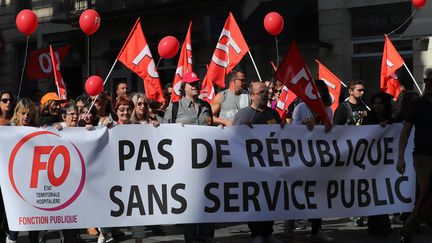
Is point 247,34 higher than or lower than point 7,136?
higher

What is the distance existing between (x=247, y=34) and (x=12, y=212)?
Answer: 38.2 ft

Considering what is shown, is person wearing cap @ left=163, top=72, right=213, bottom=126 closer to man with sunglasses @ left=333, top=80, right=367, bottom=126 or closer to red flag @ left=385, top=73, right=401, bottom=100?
Result: man with sunglasses @ left=333, top=80, right=367, bottom=126

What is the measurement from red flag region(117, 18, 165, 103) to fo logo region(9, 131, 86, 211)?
3.49 meters

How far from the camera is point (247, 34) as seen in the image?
60.3ft

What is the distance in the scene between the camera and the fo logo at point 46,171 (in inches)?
293

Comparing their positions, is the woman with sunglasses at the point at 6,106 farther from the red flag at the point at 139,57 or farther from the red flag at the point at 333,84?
the red flag at the point at 333,84

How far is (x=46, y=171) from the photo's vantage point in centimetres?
748

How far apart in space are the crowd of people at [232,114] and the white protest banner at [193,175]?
0.64ft

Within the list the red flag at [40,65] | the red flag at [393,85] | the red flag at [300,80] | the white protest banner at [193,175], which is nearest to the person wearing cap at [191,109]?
the white protest banner at [193,175]

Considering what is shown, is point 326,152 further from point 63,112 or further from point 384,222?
point 63,112

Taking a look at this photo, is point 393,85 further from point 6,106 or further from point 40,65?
point 40,65

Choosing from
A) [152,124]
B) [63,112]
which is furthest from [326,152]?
[63,112]

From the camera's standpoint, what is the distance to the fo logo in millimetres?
7441

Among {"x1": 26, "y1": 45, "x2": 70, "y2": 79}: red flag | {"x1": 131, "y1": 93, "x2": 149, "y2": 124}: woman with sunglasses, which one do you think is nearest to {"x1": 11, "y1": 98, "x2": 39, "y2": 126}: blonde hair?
{"x1": 131, "y1": 93, "x2": 149, "y2": 124}: woman with sunglasses
